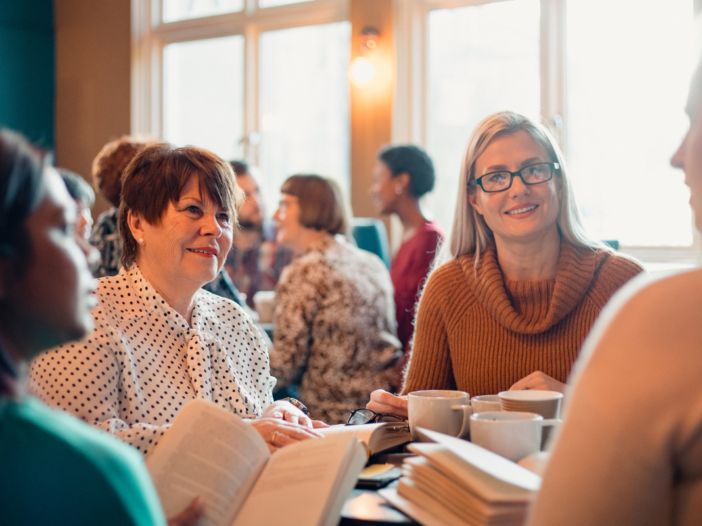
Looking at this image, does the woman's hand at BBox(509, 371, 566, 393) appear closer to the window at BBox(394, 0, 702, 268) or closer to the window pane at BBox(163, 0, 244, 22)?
the window at BBox(394, 0, 702, 268)

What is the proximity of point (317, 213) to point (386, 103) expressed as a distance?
83.5 inches

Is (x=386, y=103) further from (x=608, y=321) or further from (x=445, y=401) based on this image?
(x=608, y=321)

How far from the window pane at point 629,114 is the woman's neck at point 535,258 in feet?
8.49

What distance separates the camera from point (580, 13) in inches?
174

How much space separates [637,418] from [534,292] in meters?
1.17

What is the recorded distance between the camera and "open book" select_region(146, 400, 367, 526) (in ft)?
3.04

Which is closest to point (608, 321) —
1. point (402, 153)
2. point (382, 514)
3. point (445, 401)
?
point (382, 514)

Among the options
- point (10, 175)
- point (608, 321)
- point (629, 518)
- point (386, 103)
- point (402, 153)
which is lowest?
point (629, 518)

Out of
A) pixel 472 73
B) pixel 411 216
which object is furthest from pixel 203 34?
pixel 411 216

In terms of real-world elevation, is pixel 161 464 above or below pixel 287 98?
below

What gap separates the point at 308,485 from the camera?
94cm

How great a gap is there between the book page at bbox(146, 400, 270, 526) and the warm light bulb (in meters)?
4.07

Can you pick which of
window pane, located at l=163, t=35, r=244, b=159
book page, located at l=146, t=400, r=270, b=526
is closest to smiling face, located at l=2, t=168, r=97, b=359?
book page, located at l=146, t=400, r=270, b=526

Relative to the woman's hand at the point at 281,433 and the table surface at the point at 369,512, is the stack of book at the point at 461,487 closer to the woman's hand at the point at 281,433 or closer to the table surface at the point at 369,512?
the table surface at the point at 369,512
